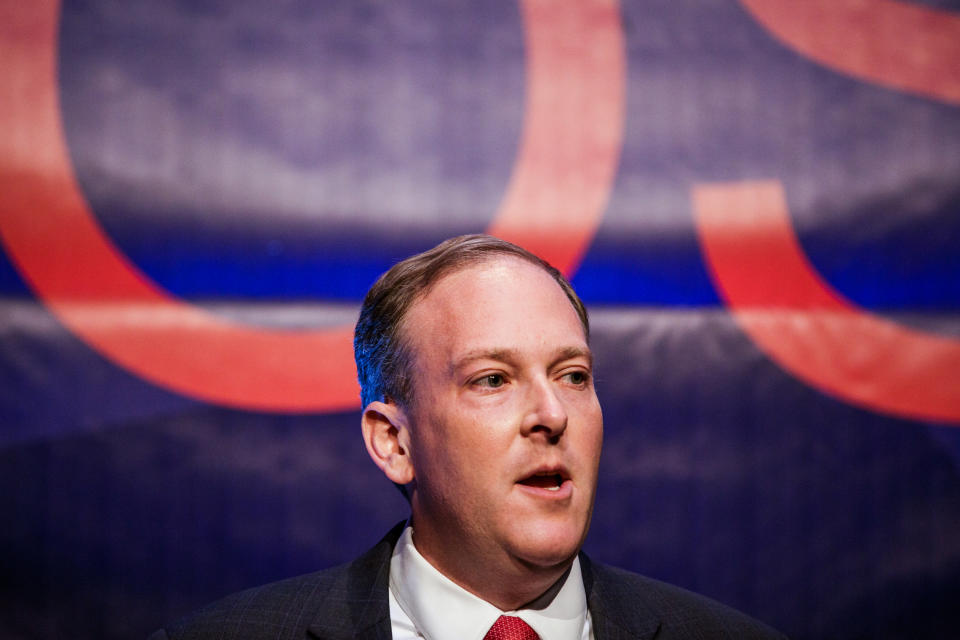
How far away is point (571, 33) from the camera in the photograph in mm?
2555

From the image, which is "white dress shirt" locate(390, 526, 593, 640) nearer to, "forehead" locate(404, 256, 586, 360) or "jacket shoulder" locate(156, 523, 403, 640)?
"jacket shoulder" locate(156, 523, 403, 640)

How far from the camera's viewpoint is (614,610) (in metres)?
1.55

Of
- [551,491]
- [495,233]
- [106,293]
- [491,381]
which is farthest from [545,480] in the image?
[106,293]

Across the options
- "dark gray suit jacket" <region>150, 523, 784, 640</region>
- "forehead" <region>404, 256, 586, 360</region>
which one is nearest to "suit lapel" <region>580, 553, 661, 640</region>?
"dark gray suit jacket" <region>150, 523, 784, 640</region>

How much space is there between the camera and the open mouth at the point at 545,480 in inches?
55.8

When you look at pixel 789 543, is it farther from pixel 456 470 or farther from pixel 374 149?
pixel 374 149

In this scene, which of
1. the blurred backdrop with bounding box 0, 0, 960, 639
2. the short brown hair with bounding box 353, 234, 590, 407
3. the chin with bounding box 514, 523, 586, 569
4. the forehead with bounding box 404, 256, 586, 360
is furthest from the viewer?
the blurred backdrop with bounding box 0, 0, 960, 639

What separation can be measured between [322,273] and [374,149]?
1.30 ft

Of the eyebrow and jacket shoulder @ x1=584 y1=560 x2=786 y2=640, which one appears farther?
jacket shoulder @ x1=584 y1=560 x2=786 y2=640

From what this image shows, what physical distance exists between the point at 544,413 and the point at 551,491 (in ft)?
0.43

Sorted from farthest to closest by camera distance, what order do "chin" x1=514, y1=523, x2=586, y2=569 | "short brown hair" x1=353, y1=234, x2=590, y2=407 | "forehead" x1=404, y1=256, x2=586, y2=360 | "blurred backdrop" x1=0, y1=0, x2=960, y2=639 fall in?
"blurred backdrop" x1=0, y1=0, x2=960, y2=639 < "short brown hair" x1=353, y1=234, x2=590, y2=407 < "forehead" x1=404, y1=256, x2=586, y2=360 < "chin" x1=514, y1=523, x2=586, y2=569

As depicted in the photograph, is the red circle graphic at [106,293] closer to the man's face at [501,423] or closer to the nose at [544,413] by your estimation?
the man's face at [501,423]

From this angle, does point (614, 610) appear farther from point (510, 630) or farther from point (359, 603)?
point (359, 603)

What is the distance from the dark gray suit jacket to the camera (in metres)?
1.49
